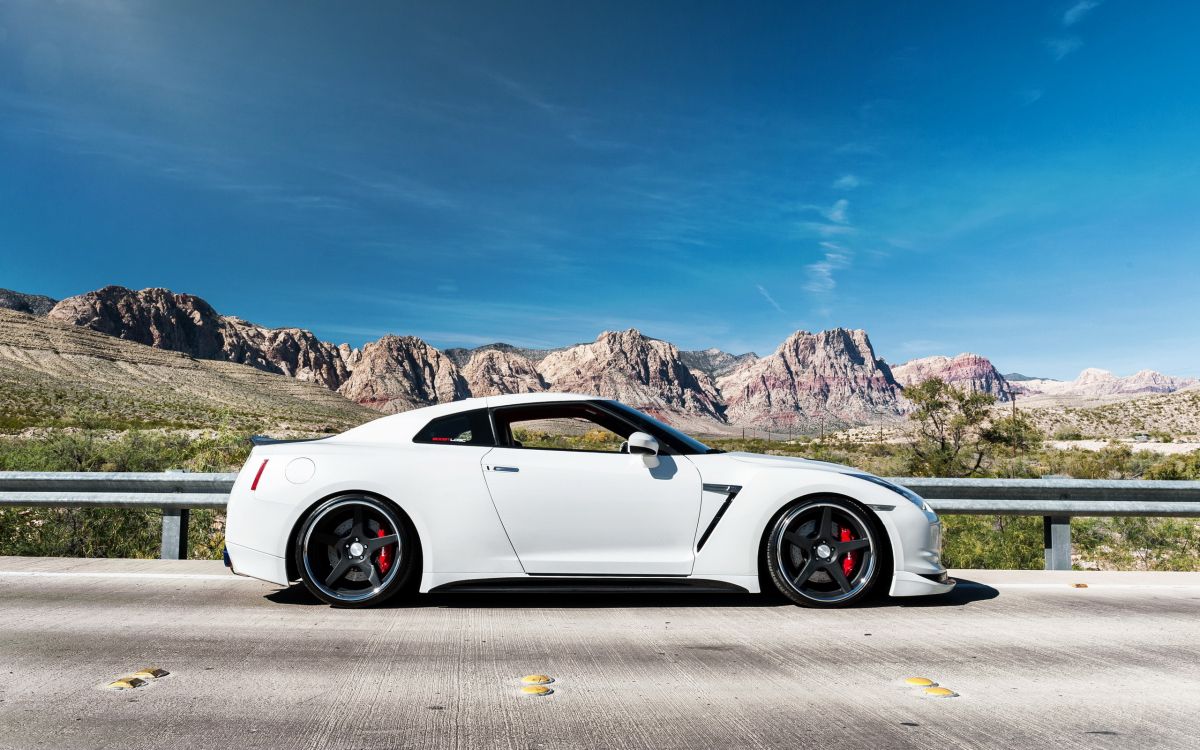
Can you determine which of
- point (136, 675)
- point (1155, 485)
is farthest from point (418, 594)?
point (1155, 485)

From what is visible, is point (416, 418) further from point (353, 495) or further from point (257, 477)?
point (257, 477)

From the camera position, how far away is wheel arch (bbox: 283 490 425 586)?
4883 millimetres

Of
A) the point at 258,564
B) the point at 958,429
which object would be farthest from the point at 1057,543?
the point at 958,429

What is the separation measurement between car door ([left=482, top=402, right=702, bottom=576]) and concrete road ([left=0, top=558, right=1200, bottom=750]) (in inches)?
Answer: 14.2

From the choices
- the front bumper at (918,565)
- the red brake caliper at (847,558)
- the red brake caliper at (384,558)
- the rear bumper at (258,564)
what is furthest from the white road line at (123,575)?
the front bumper at (918,565)

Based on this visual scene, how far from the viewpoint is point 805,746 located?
284 cm

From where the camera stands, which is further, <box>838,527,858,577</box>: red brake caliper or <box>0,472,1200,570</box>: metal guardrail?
<box>0,472,1200,570</box>: metal guardrail

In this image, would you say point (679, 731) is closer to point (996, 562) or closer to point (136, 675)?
point (136, 675)

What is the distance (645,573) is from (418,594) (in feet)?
5.59

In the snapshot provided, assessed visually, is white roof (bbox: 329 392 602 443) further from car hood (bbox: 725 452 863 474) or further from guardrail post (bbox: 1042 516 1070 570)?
guardrail post (bbox: 1042 516 1070 570)

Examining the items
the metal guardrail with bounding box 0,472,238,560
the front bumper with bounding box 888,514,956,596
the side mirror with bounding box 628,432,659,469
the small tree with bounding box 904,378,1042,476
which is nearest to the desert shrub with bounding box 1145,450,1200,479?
the small tree with bounding box 904,378,1042,476

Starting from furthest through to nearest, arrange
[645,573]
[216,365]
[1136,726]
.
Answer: [216,365] < [645,573] < [1136,726]

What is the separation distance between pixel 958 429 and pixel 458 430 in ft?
130

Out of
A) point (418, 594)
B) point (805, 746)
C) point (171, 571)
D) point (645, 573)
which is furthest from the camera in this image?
point (171, 571)
